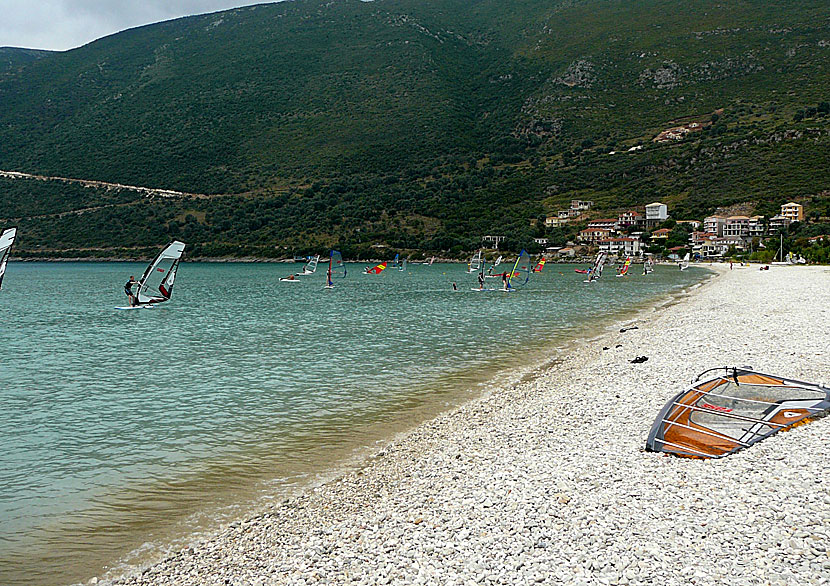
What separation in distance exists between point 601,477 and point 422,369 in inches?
340

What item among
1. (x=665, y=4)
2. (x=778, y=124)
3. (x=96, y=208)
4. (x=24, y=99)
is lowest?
(x=96, y=208)

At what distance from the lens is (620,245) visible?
99625 millimetres

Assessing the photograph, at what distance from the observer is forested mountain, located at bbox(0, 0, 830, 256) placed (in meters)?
99.2

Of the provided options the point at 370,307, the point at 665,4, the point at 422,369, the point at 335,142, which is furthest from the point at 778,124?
the point at 422,369

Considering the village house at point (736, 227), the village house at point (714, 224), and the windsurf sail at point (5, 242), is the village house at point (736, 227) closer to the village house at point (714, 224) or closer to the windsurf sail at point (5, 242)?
the village house at point (714, 224)

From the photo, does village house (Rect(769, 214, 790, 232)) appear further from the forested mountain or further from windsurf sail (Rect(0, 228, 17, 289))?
windsurf sail (Rect(0, 228, 17, 289))

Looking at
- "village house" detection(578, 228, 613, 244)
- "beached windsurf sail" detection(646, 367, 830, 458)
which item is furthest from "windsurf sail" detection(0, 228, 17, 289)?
"village house" detection(578, 228, 613, 244)

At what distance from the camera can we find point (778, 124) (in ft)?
309

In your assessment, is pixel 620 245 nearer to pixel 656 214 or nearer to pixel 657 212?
pixel 656 214

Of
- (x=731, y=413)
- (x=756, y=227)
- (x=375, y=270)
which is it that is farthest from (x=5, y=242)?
(x=756, y=227)

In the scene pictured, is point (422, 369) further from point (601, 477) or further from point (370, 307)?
point (370, 307)

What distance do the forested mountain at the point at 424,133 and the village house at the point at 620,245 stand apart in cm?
638

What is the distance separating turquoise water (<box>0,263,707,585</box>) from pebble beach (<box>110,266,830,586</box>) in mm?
962

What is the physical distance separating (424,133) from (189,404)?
108 metres
